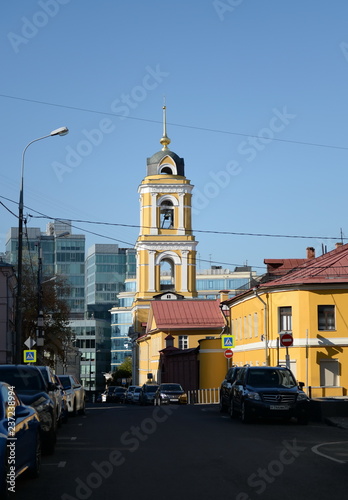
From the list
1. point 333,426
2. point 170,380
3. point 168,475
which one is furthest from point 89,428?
point 170,380

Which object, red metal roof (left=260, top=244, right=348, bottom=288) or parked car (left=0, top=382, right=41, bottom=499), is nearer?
parked car (left=0, top=382, right=41, bottom=499)

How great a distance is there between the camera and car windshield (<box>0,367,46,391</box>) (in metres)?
16.6

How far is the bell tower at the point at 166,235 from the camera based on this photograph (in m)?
96.7

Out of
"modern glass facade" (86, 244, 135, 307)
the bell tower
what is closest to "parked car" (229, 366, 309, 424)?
the bell tower

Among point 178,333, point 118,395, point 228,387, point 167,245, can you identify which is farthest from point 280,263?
point 228,387

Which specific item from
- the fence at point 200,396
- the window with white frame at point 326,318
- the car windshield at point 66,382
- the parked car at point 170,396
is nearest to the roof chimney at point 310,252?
the fence at point 200,396

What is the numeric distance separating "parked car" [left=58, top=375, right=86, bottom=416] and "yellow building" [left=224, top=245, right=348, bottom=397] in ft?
50.9

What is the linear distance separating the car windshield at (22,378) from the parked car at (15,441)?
191 inches

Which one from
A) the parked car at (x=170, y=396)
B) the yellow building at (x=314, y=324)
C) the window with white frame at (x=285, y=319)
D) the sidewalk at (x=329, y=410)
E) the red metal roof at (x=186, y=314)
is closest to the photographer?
the sidewalk at (x=329, y=410)

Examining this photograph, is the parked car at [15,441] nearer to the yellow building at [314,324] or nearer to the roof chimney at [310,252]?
the yellow building at [314,324]

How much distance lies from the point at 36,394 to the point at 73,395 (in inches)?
574

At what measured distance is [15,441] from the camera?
10.1m

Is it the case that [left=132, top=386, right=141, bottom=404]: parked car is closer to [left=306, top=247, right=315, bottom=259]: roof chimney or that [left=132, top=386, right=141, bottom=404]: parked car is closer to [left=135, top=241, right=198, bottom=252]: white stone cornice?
[left=306, top=247, right=315, bottom=259]: roof chimney

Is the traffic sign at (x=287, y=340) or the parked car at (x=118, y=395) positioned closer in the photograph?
the traffic sign at (x=287, y=340)
